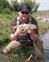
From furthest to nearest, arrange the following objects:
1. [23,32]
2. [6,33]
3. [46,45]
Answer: [46,45] < [6,33] < [23,32]

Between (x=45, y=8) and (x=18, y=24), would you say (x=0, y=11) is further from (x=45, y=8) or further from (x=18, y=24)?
(x=18, y=24)

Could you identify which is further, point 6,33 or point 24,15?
point 6,33

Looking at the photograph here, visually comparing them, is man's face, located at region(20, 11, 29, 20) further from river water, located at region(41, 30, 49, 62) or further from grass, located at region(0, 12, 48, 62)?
river water, located at region(41, 30, 49, 62)

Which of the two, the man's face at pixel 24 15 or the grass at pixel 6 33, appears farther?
the grass at pixel 6 33

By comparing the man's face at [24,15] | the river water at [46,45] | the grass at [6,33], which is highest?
the man's face at [24,15]

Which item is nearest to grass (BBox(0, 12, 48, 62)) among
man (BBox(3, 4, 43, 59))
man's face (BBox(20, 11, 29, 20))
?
man (BBox(3, 4, 43, 59))

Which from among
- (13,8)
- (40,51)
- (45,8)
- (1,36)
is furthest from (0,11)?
(40,51)

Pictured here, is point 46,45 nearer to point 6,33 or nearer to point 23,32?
point 6,33

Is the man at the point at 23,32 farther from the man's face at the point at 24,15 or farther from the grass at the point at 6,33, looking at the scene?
the grass at the point at 6,33

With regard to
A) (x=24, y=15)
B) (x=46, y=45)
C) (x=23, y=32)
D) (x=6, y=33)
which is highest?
(x=24, y=15)

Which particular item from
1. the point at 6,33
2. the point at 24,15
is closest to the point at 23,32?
the point at 24,15

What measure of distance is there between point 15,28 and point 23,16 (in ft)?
0.58

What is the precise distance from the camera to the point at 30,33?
3758mm

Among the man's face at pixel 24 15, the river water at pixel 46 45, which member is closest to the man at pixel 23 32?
the man's face at pixel 24 15
